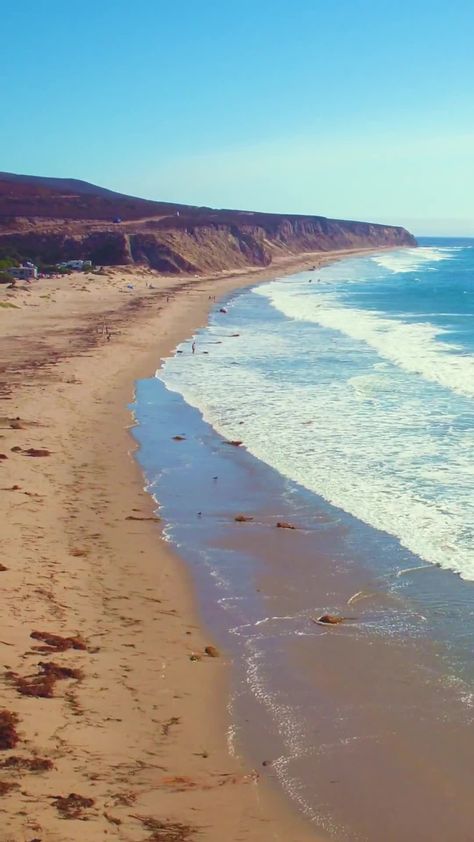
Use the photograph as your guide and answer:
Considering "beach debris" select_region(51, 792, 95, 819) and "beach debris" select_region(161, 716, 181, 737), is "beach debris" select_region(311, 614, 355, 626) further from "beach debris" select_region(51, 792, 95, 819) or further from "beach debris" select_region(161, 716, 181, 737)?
"beach debris" select_region(51, 792, 95, 819)

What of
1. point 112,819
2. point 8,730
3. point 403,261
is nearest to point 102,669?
point 8,730

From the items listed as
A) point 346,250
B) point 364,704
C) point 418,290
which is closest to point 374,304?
point 418,290

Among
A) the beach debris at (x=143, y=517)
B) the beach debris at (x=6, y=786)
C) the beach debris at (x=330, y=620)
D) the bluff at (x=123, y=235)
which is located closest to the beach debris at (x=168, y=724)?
the beach debris at (x=6, y=786)

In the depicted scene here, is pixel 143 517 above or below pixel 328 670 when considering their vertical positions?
above

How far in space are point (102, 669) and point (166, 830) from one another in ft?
8.76

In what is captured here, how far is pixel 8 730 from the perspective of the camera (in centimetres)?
745

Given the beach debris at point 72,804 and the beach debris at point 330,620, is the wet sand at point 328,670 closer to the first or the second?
the beach debris at point 330,620

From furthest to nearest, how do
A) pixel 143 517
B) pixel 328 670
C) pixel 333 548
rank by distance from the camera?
pixel 143 517, pixel 333 548, pixel 328 670

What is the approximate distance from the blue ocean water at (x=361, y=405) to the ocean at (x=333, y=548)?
0.07 meters

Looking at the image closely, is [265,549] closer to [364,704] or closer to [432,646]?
[432,646]

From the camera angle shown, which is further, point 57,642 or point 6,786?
point 57,642

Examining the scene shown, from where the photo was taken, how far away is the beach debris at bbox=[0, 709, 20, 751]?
23.9 ft

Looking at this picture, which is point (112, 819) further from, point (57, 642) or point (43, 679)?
point (57, 642)

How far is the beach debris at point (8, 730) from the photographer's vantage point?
23.9ft
